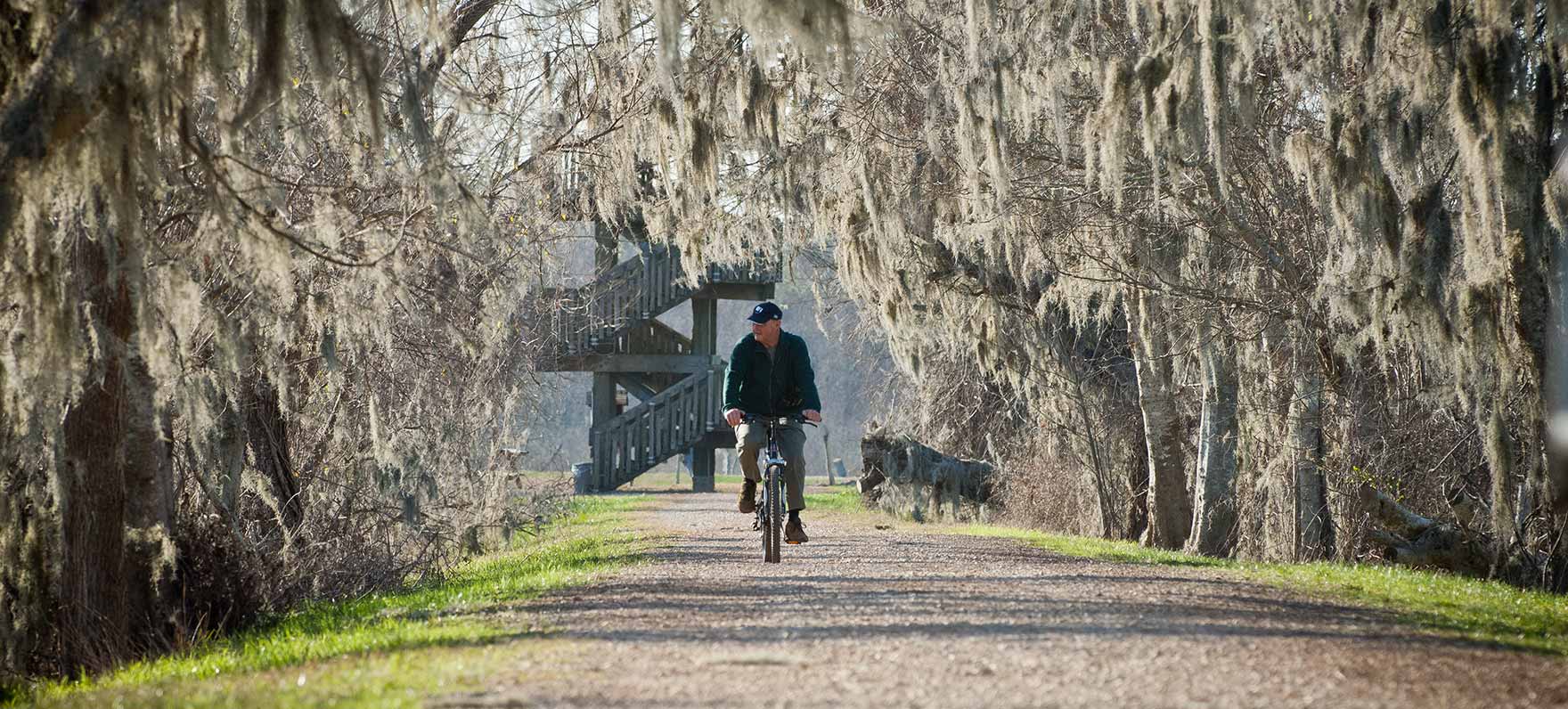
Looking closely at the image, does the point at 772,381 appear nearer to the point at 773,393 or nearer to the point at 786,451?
the point at 773,393

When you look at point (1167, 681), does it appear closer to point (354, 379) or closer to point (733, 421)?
point (733, 421)

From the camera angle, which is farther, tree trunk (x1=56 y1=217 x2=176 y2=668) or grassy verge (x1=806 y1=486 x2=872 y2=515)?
grassy verge (x1=806 y1=486 x2=872 y2=515)

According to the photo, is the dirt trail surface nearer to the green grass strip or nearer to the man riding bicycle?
the green grass strip

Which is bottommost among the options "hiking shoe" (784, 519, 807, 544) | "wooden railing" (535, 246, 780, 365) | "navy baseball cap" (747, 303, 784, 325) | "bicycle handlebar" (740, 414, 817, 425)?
"hiking shoe" (784, 519, 807, 544)

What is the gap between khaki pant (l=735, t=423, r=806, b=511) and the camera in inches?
413

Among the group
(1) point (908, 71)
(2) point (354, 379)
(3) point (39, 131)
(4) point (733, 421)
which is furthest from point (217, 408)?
(1) point (908, 71)

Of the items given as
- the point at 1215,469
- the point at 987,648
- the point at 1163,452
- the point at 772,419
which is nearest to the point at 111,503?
the point at 772,419

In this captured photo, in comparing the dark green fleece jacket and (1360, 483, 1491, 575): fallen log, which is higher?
the dark green fleece jacket

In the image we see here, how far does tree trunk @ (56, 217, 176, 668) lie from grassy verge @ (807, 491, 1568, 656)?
20.8ft

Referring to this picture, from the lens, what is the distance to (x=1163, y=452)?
599 inches

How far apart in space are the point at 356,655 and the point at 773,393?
4.66m

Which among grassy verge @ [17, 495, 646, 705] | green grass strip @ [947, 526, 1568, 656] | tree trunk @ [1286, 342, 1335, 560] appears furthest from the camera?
tree trunk @ [1286, 342, 1335, 560]

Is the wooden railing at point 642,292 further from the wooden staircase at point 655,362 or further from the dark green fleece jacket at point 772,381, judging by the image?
the dark green fleece jacket at point 772,381

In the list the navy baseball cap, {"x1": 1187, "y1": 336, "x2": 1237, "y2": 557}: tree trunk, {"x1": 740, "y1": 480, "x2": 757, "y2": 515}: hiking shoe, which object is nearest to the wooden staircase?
{"x1": 1187, "y1": 336, "x2": 1237, "y2": 557}: tree trunk
